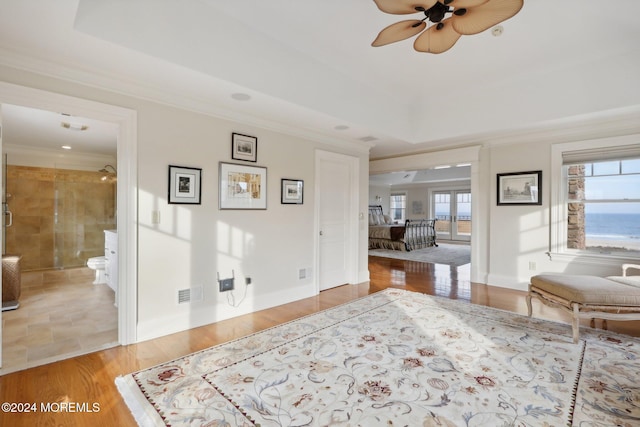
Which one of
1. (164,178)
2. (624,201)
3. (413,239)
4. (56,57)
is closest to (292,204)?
(164,178)

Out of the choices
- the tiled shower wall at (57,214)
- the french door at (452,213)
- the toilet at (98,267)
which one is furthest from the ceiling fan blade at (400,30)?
the french door at (452,213)

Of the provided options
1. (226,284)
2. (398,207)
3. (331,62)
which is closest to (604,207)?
(331,62)

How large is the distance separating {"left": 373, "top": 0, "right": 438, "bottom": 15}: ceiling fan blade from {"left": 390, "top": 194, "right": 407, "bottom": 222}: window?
37.5 ft

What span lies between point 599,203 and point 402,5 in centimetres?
401

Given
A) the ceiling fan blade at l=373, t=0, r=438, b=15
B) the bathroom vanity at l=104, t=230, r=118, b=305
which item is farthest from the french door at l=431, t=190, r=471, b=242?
the bathroom vanity at l=104, t=230, r=118, b=305

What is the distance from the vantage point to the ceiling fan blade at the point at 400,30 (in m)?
2.16

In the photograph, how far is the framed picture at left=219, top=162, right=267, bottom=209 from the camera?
132 inches

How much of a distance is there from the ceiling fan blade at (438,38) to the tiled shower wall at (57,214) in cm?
624

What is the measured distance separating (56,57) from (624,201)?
612 cm

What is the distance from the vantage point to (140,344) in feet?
8.85

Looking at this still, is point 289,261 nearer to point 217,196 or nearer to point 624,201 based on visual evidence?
point 217,196

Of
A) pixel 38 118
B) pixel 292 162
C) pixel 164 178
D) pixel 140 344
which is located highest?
pixel 38 118

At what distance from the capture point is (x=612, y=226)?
→ 13.6ft

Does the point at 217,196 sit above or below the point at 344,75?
below
